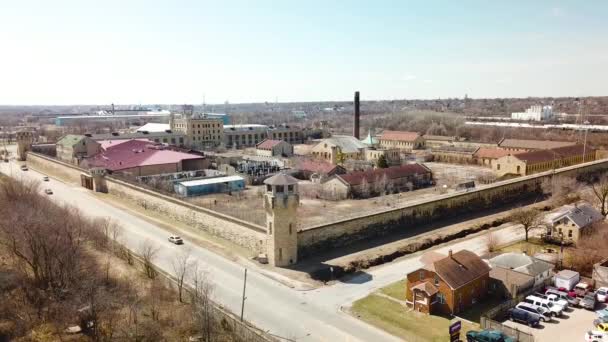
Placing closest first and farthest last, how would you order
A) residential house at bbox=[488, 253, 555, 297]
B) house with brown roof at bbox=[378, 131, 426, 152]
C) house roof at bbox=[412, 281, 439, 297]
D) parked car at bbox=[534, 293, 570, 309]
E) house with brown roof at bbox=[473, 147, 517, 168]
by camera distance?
house roof at bbox=[412, 281, 439, 297] → parked car at bbox=[534, 293, 570, 309] → residential house at bbox=[488, 253, 555, 297] → house with brown roof at bbox=[473, 147, 517, 168] → house with brown roof at bbox=[378, 131, 426, 152]

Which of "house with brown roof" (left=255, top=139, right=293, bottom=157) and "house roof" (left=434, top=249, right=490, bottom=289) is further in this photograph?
"house with brown roof" (left=255, top=139, right=293, bottom=157)

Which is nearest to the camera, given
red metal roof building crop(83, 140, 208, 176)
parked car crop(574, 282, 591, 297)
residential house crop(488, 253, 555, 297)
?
residential house crop(488, 253, 555, 297)

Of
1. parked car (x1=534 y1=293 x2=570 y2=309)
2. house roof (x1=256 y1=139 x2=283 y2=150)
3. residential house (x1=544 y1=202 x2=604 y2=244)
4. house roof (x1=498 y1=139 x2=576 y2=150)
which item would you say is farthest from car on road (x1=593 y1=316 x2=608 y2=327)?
house roof (x1=256 y1=139 x2=283 y2=150)

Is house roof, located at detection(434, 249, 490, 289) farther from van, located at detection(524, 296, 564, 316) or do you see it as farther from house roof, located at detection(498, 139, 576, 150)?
house roof, located at detection(498, 139, 576, 150)

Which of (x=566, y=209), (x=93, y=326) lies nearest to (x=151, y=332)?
(x=93, y=326)

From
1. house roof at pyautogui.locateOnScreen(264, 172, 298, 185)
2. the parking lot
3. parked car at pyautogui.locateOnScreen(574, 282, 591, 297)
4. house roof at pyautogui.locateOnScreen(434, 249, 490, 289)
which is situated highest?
house roof at pyautogui.locateOnScreen(264, 172, 298, 185)

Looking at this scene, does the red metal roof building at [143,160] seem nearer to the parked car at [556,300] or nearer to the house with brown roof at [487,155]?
the house with brown roof at [487,155]
